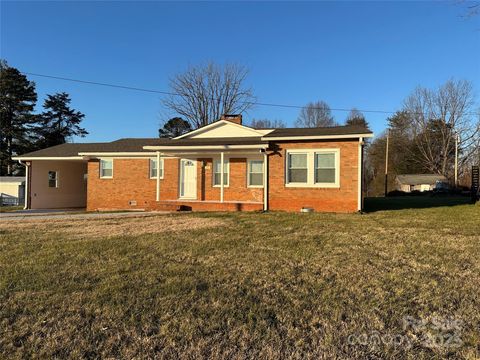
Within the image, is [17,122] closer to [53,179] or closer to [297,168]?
[53,179]

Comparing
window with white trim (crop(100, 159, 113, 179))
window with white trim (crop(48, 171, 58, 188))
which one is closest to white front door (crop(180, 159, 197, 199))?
window with white trim (crop(100, 159, 113, 179))

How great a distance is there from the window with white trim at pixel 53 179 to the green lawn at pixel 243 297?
15003 mm

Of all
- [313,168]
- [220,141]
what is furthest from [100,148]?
[313,168]

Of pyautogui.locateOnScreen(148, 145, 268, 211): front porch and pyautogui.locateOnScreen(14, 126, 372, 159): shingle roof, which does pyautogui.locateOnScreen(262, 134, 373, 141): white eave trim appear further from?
pyautogui.locateOnScreen(148, 145, 268, 211): front porch

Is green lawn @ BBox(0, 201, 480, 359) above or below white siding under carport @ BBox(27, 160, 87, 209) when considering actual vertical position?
below

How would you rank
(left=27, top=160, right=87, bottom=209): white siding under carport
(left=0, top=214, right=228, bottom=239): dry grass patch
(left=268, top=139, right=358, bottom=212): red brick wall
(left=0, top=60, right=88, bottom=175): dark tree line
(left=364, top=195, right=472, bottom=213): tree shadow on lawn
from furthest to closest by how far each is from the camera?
(left=0, top=60, right=88, bottom=175): dark tree line → (left=27, top=160, right=87, bottom=209): white siding under carport → (left=364, top=195, right=472, bottom=213): tree shadow on lawn → (left=268, top=139, right=358, bottom=212): red brick wall → (left=0, top=214, right=228, bottom=239): dry grass patch

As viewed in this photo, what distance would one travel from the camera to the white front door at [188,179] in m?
18.0

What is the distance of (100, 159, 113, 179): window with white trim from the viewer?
18984mm

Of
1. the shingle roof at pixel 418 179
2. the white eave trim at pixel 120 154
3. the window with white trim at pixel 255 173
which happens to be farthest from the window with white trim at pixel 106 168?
the shingle roof at pixel 418 179

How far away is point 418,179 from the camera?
2141 inches

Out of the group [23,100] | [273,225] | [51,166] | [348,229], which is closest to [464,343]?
[348,229]

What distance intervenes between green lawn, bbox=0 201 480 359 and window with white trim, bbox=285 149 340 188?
6.39 meters

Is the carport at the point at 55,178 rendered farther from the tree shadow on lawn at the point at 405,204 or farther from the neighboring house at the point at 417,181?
the neighboring house at the point at 417,181

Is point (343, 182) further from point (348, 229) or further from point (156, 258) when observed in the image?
point (156, 258)
